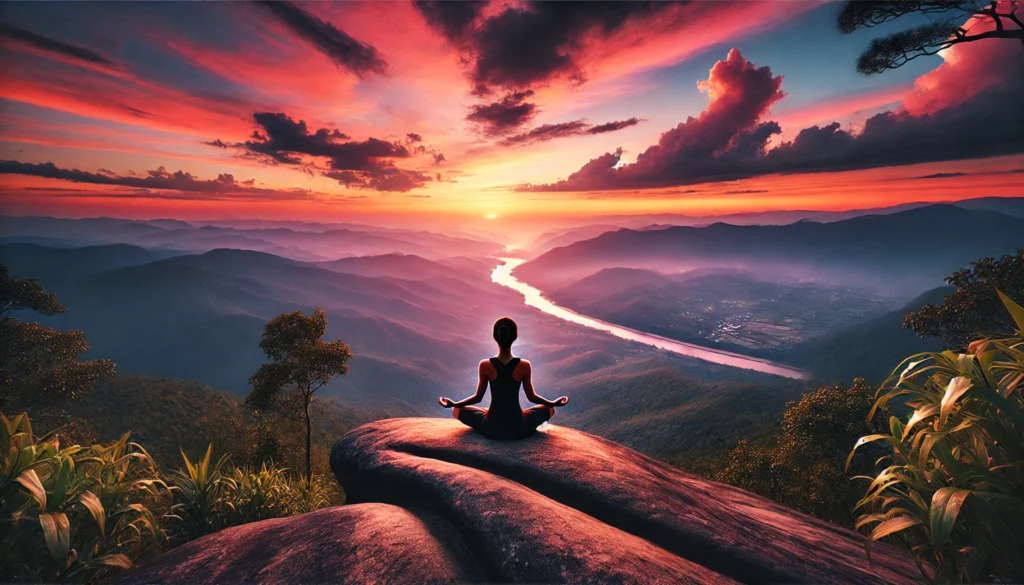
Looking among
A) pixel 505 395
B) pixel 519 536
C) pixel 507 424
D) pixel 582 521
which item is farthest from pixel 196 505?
pixel 582 521

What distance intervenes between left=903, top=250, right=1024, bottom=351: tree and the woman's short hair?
18.1 meters

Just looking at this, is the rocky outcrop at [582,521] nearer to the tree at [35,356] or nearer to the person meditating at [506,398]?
the person meditating at [506,398]

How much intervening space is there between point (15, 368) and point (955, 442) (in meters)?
32.2

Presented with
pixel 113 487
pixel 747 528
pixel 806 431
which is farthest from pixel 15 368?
A: pixel 806 431

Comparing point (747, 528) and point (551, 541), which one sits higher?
point (551, 541)

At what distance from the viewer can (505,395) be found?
25.8 ft

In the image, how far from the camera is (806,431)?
20578mm

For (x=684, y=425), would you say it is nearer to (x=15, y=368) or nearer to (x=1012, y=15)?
(x=1012, y=15)

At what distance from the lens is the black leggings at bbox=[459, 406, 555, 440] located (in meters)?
7.98

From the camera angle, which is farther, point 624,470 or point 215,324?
point 215,324

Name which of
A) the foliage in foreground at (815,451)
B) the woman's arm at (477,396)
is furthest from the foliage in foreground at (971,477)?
the foliage in foreground at (815,451)

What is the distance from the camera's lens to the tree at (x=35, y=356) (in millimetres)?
16609

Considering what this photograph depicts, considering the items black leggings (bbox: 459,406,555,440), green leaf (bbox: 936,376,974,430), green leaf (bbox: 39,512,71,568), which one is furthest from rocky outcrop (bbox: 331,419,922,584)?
green leaf (bbox: 39,512,71,568)

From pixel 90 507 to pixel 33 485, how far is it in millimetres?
688
